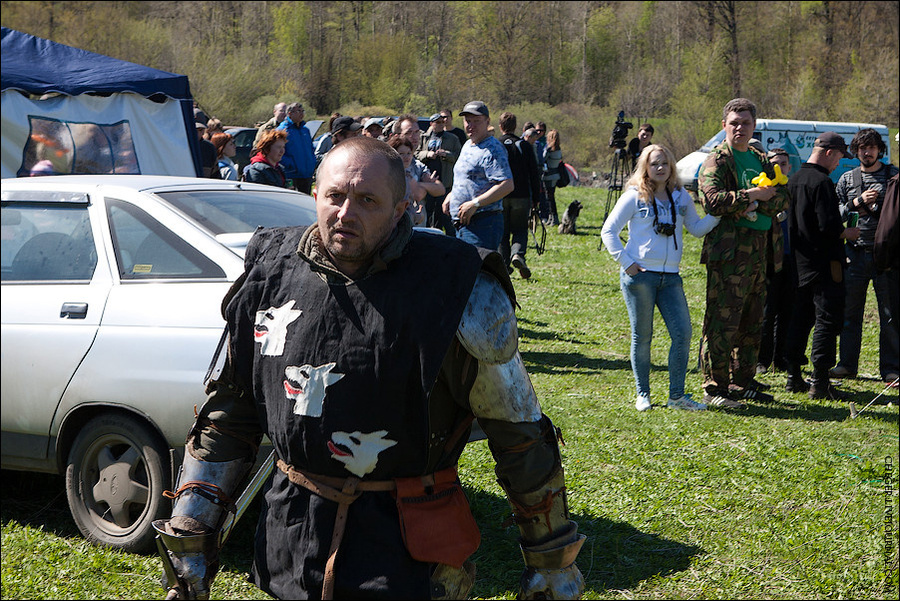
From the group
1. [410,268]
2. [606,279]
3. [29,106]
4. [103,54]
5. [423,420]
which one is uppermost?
[103,54]

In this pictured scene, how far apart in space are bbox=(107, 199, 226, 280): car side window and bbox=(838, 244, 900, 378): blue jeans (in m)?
5.82

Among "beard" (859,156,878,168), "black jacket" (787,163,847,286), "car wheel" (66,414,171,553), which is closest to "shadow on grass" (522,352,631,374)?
"black jacket" (787,163,847,286)

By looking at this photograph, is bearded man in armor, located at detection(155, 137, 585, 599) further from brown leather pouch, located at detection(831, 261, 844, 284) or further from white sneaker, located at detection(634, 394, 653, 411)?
brown leather pouch, located at detection(831, 261, 844, 284)

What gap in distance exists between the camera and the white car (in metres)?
3.79

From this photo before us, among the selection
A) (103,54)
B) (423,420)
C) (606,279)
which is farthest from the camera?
(606,279)

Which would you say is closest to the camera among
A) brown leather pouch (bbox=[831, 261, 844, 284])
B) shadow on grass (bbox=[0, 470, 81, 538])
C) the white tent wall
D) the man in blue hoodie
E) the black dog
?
shadow on grass (bbox=[0, 470, 81, 538])

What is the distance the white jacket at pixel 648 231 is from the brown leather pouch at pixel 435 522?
13.7 ft

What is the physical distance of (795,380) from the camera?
716 cm

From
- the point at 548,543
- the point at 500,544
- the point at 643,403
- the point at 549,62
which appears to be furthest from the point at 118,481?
the point at 549,62

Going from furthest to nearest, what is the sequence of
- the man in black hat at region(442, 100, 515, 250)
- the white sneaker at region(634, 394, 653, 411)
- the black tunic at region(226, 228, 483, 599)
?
the man in black hat at region(442, 100, 515, 250), the white sneaker at region(634, 394, 653, 411), the black tunic at region(226, 228, 483, 599)

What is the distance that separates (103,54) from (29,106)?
2057mm

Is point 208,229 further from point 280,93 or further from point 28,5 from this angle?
point 280,93

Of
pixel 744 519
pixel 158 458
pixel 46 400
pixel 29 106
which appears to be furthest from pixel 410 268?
pixel 29 106

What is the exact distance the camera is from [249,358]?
2271 millimetres
